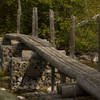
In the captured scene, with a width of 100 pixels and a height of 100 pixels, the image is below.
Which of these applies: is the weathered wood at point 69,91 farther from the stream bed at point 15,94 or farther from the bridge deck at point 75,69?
the stream bed at point 15,94

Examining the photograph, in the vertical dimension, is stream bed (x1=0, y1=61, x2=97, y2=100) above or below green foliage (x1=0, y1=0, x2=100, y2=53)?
below

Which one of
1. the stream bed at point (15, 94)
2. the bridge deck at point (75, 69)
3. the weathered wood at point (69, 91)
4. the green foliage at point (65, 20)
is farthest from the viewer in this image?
the green foliage at point (65, 20)

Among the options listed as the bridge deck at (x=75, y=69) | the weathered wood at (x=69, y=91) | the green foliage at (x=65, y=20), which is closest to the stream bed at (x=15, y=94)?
the bridge deck at (x=75, y=69)

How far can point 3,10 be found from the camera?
72.0 ft

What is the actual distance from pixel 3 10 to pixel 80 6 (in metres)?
7.32

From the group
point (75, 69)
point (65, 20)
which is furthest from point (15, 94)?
point (65, 20)

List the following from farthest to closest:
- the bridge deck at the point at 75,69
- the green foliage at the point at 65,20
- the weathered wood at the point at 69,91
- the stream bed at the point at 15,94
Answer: the green foliage at the point at 65,20
the stream bed at the point at 15,94
the weathered wood at the point at 69,91
the bridge deck at the point at 75,69

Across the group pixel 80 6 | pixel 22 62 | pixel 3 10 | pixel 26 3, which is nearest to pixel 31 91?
pixel 22 62

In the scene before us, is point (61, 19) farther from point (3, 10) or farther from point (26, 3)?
point (3, 10)

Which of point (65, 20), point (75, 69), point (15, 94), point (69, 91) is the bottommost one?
point (15, 94)

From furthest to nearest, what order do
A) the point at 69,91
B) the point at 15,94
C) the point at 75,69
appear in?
the point at 15,94, the point at 75,69, the point at 69,91

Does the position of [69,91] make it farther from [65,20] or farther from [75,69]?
[65,20]

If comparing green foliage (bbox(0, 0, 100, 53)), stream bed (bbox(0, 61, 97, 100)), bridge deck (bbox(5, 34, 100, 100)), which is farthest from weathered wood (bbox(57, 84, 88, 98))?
green foliage (bbox(0, 0, 100, 53))

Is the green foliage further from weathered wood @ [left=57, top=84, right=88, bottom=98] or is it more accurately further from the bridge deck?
weathered wood @ [left=57, top=84, right=88, bottom=98]
